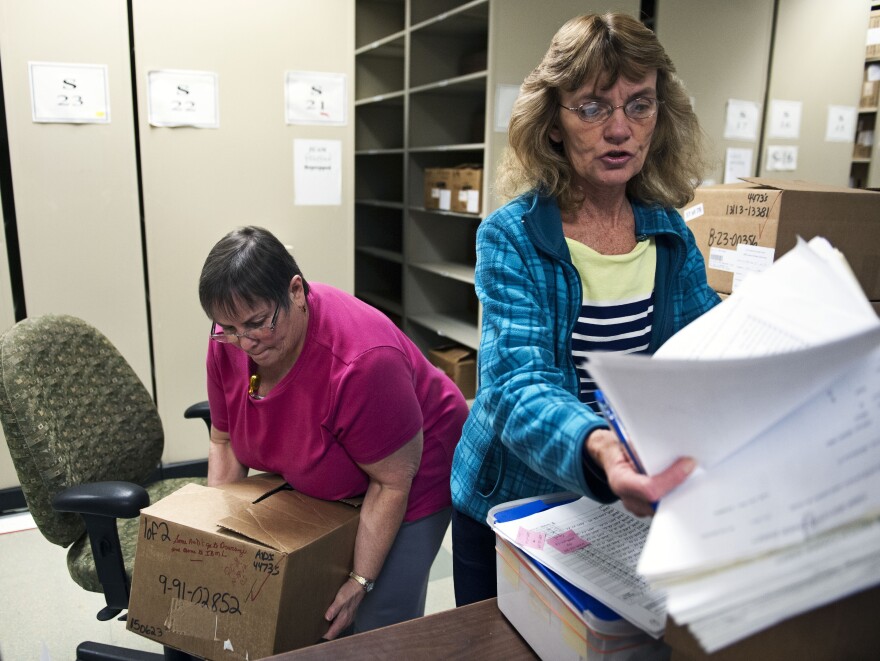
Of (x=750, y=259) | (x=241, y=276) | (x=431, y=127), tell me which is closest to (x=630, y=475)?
(x=241, y=276)

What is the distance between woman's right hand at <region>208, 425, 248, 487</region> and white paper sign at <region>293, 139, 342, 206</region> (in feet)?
5.01

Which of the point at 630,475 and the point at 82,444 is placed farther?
the point at 82,444

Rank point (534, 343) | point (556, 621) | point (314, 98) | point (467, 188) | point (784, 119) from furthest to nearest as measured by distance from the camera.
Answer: point (784, 119) < point (467, 188) < point (314, 98) < point (534, 343) < point (556, 621)

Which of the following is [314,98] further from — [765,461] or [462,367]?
[765,461]

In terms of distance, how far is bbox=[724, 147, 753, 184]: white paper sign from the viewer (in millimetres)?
3424

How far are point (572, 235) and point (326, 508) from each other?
2.33ft

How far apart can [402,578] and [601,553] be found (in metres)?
0.74

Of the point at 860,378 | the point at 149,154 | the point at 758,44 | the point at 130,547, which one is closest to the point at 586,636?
the point at 860,378

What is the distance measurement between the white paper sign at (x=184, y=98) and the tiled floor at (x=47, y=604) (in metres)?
1.63

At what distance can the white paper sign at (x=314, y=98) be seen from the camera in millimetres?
2785

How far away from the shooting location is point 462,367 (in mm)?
3604

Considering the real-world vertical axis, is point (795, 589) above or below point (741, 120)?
below

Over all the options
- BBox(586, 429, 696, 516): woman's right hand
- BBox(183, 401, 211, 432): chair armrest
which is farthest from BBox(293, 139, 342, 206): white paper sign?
BBox(586, 429, 696, 516): woman's right hand

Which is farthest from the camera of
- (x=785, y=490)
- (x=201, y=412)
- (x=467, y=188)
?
(x=467, y=188)
